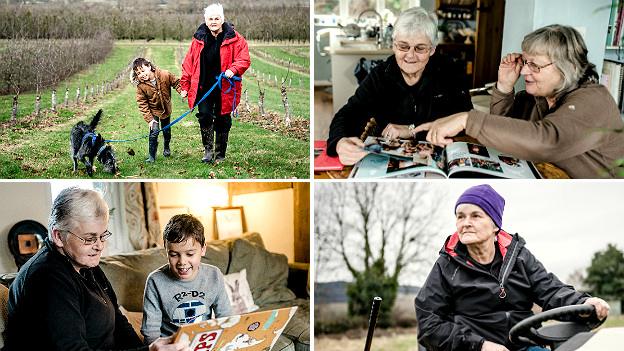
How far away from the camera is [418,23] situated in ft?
7.46

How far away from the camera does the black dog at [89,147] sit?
2527mm

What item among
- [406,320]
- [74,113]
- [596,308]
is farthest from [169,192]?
[596,308]

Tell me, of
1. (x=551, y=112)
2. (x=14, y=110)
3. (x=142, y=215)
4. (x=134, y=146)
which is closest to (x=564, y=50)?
(x=551, y=112)

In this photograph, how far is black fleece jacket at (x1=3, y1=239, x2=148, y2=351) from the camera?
214 cm

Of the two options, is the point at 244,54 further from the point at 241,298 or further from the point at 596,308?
the point at 596,308

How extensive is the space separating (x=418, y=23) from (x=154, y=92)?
1.01 metres

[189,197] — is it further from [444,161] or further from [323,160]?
[444,161]

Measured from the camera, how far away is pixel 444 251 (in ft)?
A: 8.22

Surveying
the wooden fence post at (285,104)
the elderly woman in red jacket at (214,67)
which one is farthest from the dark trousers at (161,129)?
the wooden fence post at (285,104)

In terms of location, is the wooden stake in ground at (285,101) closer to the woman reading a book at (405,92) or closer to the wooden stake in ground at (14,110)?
the woman reading a book at (405,92)

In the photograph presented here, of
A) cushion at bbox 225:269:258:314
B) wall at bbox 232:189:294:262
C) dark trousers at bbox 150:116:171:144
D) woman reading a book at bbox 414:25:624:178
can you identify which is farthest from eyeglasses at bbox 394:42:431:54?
cushion at bbox 225:269:258:314

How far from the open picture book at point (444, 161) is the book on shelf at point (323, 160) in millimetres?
149

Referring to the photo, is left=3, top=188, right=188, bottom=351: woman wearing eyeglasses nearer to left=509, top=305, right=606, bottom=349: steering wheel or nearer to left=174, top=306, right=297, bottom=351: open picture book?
left=174, top=306, right=297, bottom=351: open picture book

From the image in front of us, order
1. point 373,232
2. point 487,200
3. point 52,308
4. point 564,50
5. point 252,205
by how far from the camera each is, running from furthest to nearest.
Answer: point 252,205
point 373,232
point 487,200
point 564,50
point 52,308
